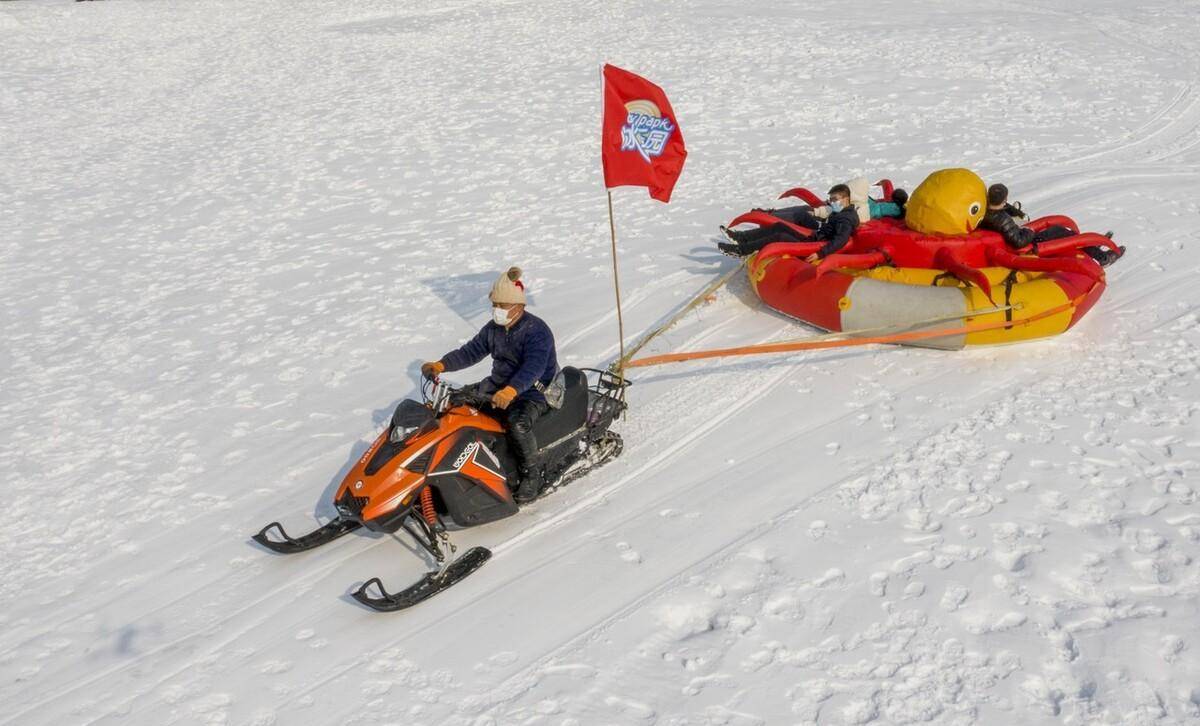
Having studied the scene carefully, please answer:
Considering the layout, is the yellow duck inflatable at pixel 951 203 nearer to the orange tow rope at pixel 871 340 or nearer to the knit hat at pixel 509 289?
the orange tow rope at pixel 871 340

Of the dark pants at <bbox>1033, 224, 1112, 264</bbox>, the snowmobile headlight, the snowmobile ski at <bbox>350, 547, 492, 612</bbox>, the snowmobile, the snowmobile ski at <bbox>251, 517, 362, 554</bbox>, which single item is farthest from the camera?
the dark pants at <bbox>1033, 224, 1112, 264</bbox>

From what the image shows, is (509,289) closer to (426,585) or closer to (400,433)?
(400,433)

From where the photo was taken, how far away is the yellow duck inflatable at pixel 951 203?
8.59 m

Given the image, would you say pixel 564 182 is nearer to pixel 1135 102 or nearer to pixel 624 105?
pixel 624 105

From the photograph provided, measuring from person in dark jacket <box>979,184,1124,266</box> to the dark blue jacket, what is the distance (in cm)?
435

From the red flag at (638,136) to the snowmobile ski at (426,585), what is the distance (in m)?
2.90

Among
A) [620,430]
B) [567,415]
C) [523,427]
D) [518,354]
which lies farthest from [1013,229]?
[523,427]

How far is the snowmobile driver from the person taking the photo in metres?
6.48

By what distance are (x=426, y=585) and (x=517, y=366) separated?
5.31ft

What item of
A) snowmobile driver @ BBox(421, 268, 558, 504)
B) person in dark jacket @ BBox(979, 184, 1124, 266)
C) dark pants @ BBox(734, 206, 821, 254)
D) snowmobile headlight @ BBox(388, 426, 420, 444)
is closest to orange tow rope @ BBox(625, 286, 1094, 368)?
person in dark jacket @ BBox(979, 184, 1124, 266)

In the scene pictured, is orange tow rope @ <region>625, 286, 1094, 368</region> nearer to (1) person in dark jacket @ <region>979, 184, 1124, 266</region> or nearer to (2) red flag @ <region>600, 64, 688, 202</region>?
(1) person in dark jacket @ <region>979, 184, 1124, 266</region>

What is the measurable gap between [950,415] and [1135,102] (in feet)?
36.9

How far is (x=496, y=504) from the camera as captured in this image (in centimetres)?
639

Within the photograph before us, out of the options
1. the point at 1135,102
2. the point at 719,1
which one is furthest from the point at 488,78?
the point at 1135,102
